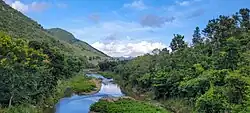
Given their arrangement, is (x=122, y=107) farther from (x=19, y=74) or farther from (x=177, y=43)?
(x=177, y=43)

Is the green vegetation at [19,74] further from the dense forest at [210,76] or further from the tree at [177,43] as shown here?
the tree at [177,43]

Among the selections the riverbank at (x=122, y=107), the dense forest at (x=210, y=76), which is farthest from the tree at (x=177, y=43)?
the riverbank at (x=122, y=107)

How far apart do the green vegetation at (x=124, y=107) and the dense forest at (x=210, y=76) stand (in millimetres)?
5364

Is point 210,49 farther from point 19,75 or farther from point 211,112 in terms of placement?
point 19,75

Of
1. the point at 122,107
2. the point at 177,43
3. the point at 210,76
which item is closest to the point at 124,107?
the point at 122,107

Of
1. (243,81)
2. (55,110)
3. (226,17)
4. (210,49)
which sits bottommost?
(55,110)

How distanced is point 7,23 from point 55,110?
103 m

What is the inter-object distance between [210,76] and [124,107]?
736 inches

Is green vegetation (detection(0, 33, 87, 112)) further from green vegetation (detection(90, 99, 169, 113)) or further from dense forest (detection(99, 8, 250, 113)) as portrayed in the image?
dense forest (detection(99, 8, 250, 113))

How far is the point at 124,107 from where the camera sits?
6144 centimetres

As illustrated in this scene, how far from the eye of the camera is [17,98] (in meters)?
50.6

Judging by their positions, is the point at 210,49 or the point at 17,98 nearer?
the point at 17,98

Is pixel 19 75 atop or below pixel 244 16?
below

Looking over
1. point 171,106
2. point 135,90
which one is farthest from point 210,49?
point 135,90
